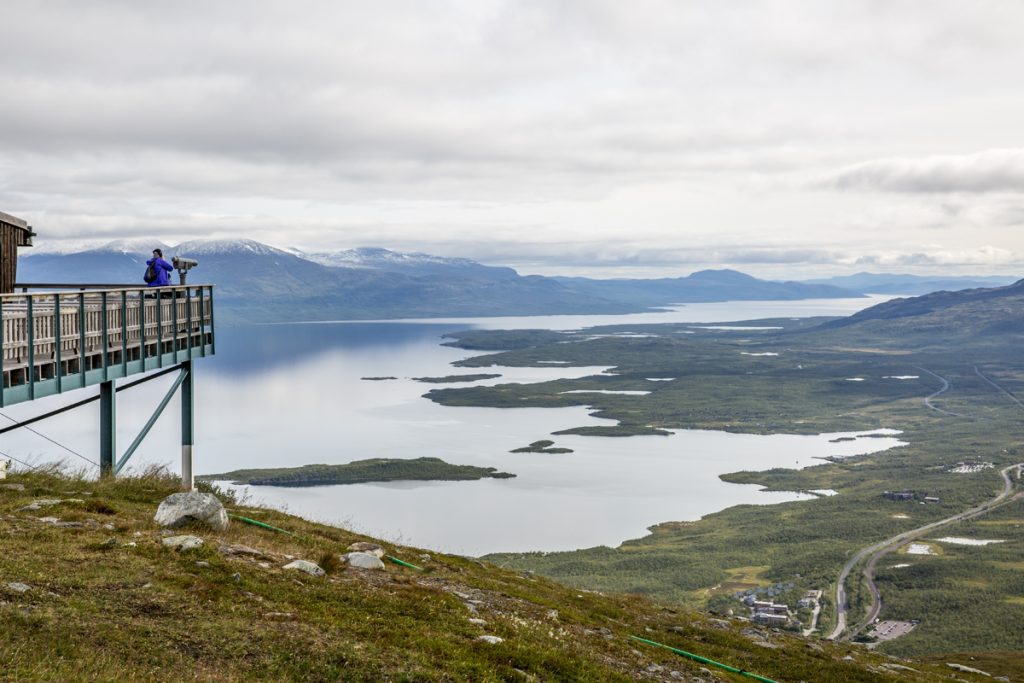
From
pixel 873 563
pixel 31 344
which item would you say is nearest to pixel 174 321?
pixel 31 344

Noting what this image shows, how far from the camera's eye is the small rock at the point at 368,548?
24016 mm

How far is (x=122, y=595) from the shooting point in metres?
16.2

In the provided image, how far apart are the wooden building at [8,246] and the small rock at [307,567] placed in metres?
16.9

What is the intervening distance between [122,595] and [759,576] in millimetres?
139088

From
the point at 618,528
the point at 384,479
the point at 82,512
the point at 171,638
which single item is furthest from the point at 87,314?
the point at 384,479

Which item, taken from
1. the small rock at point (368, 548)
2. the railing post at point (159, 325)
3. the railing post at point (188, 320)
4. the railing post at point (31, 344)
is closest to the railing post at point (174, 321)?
the railing post at point (159, 325)

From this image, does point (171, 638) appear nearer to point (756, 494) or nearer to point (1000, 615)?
point (1000, 615)

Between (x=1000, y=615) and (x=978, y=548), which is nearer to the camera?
(x=1000, y=615)

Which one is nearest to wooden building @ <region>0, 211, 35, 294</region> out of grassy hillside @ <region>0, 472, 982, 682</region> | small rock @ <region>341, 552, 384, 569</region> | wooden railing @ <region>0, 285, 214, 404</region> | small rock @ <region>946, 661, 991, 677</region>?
wooden railing @ <region>0, 285, 214, 404</region>

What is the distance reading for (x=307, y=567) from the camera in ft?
66.3

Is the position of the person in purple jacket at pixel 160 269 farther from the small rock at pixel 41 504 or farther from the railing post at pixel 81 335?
the small rock at pixel 41 504

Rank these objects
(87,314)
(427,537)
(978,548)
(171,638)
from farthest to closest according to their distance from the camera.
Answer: (978,548)
(427,537)
(87,314)
(171,638)

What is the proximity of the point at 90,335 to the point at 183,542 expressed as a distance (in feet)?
37.0

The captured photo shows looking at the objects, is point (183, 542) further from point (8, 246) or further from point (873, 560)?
point (873, 560)
